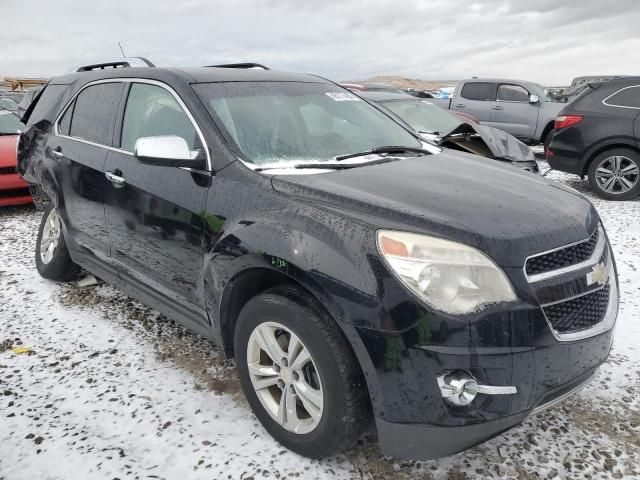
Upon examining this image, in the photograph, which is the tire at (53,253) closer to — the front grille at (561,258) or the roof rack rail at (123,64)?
the roof rack rail at (123,64)

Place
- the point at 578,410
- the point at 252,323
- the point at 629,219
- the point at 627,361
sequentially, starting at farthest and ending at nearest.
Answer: the point at 629,219 → the point at 627,361 → the point at 578,410 → the point at 252,323

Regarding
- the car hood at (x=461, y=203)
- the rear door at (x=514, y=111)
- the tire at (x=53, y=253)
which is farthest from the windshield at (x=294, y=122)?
the rear door at (x=514, y=111)

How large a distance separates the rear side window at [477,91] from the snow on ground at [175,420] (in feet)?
30.7

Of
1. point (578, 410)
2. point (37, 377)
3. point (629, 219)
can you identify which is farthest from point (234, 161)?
point (629, 219)

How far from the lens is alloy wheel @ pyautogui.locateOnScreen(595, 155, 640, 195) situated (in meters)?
7.04

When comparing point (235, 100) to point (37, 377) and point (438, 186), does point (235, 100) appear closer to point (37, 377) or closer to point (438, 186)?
point (438, 186)

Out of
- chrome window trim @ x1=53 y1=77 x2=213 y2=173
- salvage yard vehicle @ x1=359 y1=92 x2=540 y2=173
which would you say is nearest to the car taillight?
salvage yard vehicle @ x1=359 y1=92 x2=540 y2=173

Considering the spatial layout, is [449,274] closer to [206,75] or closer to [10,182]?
[206,75]

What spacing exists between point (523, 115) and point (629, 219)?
6.24m

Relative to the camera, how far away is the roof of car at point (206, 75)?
289 cm

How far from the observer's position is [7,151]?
21.3ft

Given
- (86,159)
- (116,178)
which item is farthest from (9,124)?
(116,178)

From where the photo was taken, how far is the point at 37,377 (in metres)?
2.90

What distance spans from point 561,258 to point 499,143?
14.5 ft
